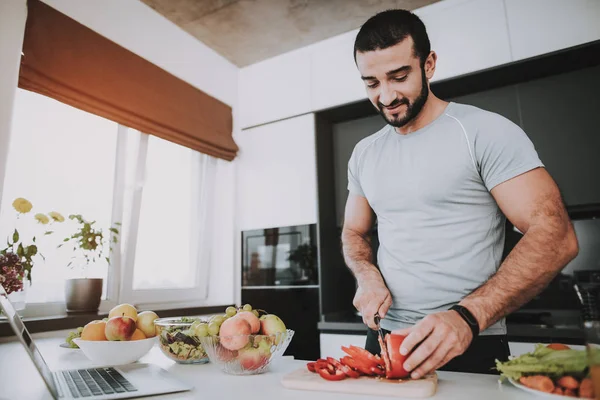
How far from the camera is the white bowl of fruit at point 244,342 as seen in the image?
87 cm

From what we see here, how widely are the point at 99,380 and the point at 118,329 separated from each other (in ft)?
0.49

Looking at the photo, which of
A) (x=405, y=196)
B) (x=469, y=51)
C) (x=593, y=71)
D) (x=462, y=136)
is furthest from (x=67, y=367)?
(x=593, y=71)

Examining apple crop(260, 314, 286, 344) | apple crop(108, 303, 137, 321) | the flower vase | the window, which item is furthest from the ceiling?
apple crop(260, 314, 286, 344)

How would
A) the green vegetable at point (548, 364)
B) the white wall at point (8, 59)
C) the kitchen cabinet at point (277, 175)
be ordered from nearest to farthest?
the green vegetable at point (548, 364)
the white wall at point (8, 59)
the kitchen cabinet at point (277, 175)

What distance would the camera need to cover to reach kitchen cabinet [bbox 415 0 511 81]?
2.24 m

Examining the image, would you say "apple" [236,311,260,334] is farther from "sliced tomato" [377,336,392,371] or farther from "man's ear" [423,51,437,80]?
"man's ear" [423,51,437,80]

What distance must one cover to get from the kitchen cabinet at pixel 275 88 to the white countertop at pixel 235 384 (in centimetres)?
208

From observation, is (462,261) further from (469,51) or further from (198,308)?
(198,308)

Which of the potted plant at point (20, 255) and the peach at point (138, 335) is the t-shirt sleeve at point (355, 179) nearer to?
the peach at point (138, 335)

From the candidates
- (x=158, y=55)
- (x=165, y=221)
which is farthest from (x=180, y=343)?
(x=158, y=55)

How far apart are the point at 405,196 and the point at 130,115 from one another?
1.64 metres

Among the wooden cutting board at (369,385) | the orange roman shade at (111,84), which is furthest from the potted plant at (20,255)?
the wooden cutting board at (369,385)

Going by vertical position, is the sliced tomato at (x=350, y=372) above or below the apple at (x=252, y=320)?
below

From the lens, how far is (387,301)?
1153mm
